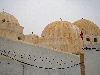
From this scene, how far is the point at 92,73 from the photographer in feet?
19.2

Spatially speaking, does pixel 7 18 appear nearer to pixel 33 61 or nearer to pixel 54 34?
pixel 54 34

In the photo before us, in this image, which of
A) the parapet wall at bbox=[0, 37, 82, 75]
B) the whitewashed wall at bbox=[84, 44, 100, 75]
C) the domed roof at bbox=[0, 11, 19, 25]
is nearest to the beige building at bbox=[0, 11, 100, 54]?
the domed roof at bbox=[0, 11, 19, 25]

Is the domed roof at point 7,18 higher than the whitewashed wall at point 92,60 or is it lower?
higher

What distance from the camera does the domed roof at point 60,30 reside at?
72.7ft

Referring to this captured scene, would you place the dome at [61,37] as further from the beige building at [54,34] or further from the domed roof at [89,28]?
the domed roof at [89,28]

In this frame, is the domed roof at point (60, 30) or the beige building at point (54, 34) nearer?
the beige building at point (54, 34)

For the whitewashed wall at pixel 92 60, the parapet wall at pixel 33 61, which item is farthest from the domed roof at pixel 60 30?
the whitewashed wall at pixel 92 60

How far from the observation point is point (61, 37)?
71.6ft

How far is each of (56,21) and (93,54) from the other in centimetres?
1816

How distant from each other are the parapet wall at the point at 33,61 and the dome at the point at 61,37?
42.1ft

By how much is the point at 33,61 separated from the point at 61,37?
48.9 feet

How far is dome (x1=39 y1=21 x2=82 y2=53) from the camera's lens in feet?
68.5

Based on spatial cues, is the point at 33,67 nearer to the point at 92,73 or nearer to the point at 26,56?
the point at 26,56

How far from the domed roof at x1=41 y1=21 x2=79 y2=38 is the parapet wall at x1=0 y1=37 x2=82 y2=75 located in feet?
47.0
